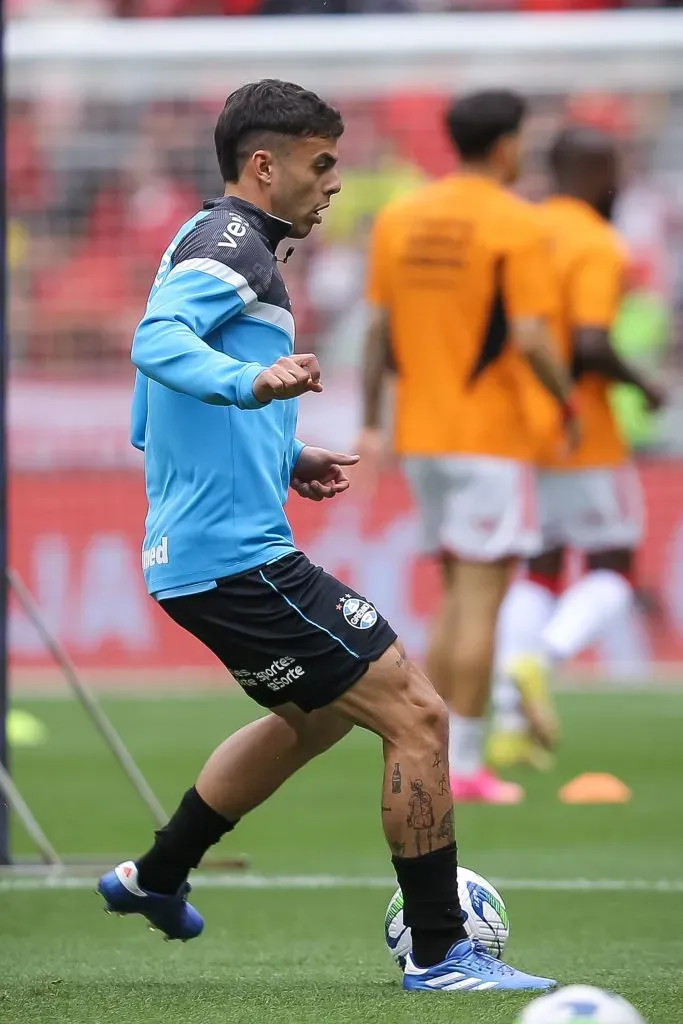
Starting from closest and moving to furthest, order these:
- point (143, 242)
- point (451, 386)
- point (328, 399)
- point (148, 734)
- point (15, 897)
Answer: point (15, 897) < point (451, 386) < point (148, 734) < point (328, 399) < point (143, 242)

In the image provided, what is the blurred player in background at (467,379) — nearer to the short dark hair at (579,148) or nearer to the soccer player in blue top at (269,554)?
the short dark hair at (579,148)

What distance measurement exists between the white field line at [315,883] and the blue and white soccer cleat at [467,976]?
1.79m

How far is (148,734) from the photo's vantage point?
31.0ft

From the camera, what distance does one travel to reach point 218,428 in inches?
156

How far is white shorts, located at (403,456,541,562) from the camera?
7.57m

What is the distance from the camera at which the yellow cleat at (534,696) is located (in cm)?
831

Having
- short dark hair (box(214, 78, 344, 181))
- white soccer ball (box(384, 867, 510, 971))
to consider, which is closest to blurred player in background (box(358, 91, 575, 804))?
white soccer ball (box(384, 867, 510, 971))

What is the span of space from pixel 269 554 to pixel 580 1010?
1243 millimetres

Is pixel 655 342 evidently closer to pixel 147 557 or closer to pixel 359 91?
pixel 359 91

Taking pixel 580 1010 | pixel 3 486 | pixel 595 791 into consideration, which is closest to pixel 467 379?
pixel 595 791

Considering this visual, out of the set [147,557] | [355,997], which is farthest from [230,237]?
[355,997]

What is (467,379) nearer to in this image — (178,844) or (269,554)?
(178,844)

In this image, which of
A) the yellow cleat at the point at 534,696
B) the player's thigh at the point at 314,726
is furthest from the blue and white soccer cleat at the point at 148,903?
the yellow cleat at the point at 534,696

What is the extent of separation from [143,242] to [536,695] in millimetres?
7282
